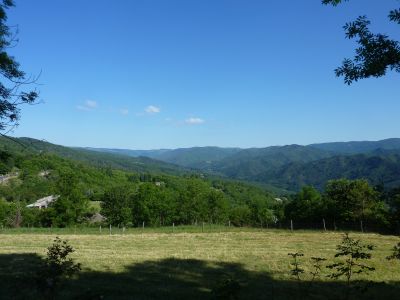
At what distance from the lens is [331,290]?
53.3ft

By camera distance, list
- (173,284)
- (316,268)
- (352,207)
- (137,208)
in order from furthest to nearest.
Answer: (137,208) < (352,207) < (173,284) < (316,268)

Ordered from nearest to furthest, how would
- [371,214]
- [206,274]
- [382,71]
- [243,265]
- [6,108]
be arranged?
1. [382,71]
2. [6,108]
3. [206,274]
4. [243,265]
5. [371,214]

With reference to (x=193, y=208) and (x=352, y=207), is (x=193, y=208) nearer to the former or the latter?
(x=193, y=208)

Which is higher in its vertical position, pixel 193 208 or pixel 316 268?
pixel 316 268

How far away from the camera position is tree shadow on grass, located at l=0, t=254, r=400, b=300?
1477cm

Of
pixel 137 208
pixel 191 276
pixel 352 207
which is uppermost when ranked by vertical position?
pixel 137 208

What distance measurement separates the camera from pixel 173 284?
17.3 m

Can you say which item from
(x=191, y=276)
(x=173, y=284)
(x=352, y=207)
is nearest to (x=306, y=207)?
(x=352, y=207)

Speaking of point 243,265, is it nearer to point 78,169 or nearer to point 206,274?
point 206,274

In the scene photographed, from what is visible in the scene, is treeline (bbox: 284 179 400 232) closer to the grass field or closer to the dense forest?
the dense forest

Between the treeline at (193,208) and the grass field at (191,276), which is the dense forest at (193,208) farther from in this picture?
the grass field at (191,276)

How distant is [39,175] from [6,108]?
16805 centimetres

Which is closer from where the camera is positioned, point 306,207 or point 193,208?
point 306,207

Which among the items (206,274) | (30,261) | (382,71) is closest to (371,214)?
(206,274)
